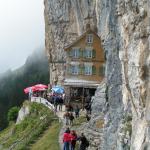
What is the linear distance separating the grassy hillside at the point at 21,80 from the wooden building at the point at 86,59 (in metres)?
42.8

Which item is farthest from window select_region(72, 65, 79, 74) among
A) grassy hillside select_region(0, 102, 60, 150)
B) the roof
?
grassy hillside select_region(0, 102, 60, 150)

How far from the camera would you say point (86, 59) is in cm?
8519

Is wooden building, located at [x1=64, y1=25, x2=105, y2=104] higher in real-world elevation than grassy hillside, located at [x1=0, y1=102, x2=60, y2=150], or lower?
higher

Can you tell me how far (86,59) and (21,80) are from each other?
221ft

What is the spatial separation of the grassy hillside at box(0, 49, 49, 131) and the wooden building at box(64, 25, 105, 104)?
1685 inches

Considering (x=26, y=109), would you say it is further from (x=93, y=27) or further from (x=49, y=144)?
(x=49, y=144)

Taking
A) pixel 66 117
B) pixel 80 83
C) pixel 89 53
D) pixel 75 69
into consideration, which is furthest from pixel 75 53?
pixel 66 117

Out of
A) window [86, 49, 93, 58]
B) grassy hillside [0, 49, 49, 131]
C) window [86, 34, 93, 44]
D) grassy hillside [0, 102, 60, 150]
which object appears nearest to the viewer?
grassy hillside [0, 102, 60, 150]

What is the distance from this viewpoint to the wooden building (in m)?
83.9

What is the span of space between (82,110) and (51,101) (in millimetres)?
11963

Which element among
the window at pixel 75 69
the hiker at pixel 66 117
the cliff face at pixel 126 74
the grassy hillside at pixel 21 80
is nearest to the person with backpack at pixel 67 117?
the hiker at pixel 66 117

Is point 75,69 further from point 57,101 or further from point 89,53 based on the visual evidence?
point 57,101

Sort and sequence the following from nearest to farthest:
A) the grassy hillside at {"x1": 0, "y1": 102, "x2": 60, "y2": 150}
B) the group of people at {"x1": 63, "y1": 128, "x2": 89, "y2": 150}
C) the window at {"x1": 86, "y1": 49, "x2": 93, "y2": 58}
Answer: the group of people at {"x1": 63, "y1": 128, "x2": 89, "y2": 150}, the grassy hillside at {"x1": 0, "y1": 102, "x2": 60, "y2": 150}, the window at {"x1": 86, "y1": 49, "x2": 93, "y2": 58}

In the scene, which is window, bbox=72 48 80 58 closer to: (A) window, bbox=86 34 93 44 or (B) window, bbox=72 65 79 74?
(B) window, bbox=72 65 79 74
